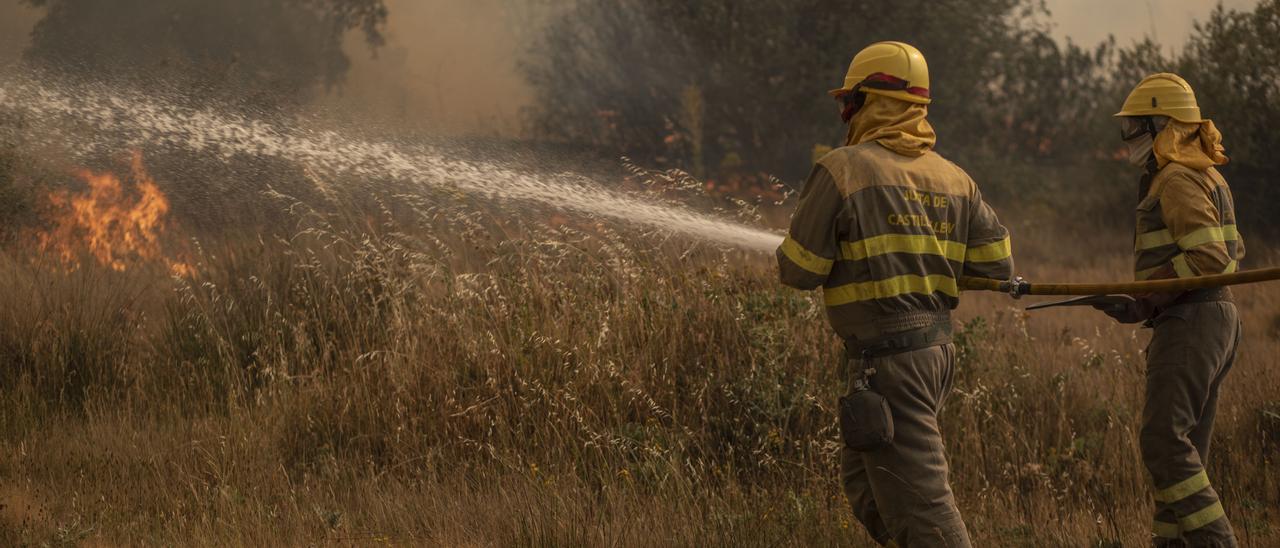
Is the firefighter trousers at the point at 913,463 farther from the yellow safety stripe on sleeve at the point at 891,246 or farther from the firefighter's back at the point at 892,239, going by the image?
the yellow safety stripe on sleeve at the point at 891,246

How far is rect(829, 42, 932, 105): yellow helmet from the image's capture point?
337 centimetres

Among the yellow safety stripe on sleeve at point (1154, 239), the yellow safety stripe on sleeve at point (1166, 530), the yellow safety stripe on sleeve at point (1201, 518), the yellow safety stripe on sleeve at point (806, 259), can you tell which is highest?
the yellow safety stripe on sleeve at point (1154, 239)

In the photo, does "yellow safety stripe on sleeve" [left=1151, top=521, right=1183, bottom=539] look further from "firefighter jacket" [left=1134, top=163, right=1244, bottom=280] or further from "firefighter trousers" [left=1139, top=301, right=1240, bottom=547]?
"firefighter jacket" [left=1134, top=163, right=1244, bottom=280]

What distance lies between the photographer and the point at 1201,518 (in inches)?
155

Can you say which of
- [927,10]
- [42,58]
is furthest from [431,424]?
[927,10]

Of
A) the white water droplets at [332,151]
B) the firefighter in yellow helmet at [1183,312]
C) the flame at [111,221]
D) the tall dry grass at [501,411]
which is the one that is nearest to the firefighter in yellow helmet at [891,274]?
the tall dry grass at [501,411]

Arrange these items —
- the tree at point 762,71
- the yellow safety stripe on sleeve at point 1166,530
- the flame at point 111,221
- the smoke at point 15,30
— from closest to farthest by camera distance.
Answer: the yellow safety stripe on sleeve at point 1166,530, the flame at point 111,221, the smoke at point 15,30, the tree at point 762,71

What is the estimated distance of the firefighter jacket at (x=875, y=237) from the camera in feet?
10.8

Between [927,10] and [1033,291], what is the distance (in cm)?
1312

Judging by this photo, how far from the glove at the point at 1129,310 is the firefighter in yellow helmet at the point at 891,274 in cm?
94

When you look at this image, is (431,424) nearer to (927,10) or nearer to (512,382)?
(512,382)

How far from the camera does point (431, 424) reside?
506cm

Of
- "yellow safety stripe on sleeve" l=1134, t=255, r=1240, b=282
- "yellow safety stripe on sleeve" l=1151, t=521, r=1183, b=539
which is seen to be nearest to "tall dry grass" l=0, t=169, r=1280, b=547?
"yellow safety stripe on sleeve" l=1151, t=521, r=1183, b=539

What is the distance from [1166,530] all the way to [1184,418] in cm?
40
